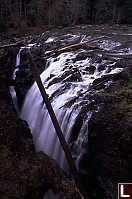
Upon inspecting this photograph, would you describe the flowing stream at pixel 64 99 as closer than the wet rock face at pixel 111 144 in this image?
No

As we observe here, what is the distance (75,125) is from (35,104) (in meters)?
3.33

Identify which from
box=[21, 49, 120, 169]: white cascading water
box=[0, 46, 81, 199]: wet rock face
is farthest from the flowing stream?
box=[0, 46, 81, 199]: wet rock face

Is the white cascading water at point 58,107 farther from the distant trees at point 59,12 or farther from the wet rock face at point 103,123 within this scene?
the distant trees at point 59,12

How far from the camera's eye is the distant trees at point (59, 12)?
29.0 metres

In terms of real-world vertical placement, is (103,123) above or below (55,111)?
above

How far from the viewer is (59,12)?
33562 mm

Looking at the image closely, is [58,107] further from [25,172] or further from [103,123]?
[25,172]

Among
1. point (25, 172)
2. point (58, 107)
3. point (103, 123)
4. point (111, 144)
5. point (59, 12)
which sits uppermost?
point (59, 12)

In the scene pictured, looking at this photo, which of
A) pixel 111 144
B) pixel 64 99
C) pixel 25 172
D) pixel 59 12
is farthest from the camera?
pixel 59 12

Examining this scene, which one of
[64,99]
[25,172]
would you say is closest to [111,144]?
[25,172]

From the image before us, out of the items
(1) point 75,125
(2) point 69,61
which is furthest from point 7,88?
(1) point 75,125

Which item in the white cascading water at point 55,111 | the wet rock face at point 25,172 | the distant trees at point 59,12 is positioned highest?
the distant trees at point 59,12

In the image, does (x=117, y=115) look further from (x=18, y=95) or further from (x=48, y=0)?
(x=48, y=0)

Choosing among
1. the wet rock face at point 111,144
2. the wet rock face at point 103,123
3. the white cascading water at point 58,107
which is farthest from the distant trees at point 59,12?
the wet rock face at point 111,144
